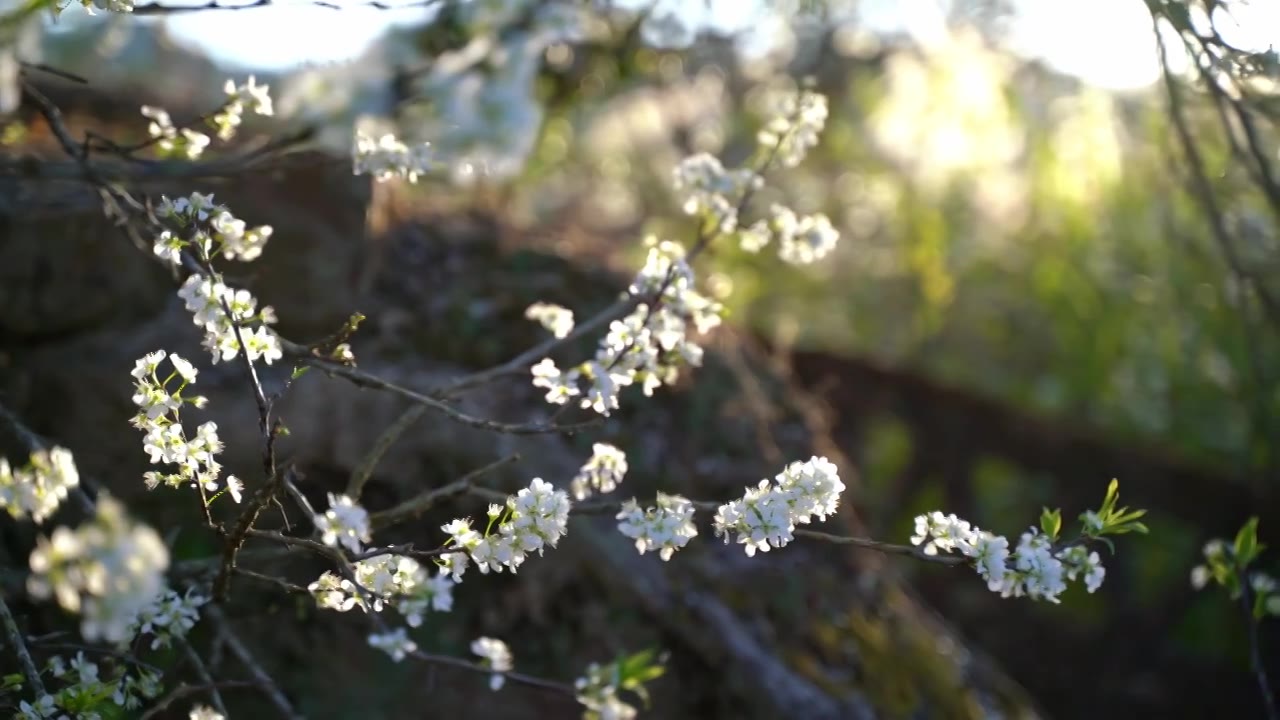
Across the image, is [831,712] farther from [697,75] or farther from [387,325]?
[697,75]

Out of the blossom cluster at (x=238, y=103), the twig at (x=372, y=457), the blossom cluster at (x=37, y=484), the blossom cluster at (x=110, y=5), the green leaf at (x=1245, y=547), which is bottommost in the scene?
the green leaf at (x=1245, y=547)

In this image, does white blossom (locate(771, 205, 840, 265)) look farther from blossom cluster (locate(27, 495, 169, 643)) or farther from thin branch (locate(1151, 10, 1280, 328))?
blossom cluster (locate(27, 495, 169, 643))

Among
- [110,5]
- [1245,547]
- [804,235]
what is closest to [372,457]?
[110,5]

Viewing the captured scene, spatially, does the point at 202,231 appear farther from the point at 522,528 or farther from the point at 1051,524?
the point at 1051,524

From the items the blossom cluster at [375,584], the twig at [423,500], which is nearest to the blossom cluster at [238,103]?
the twig at [423,500]

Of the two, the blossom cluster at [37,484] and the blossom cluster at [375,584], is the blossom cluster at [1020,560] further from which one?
the blossom cluster at [37,484]

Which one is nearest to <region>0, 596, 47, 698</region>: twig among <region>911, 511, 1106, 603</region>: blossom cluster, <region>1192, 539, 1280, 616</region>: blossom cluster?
<region>911, 511, 1106, 603</region>: blossom cluster
